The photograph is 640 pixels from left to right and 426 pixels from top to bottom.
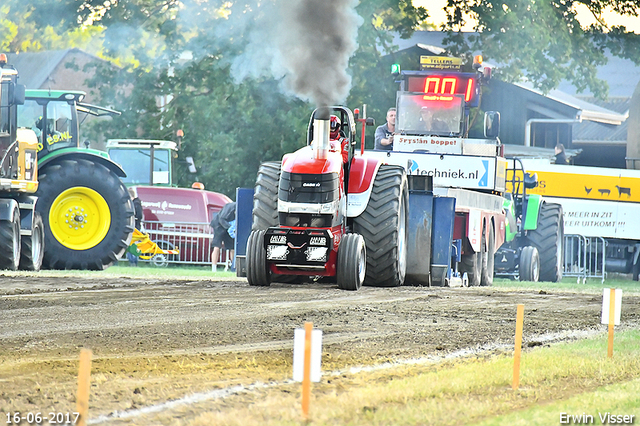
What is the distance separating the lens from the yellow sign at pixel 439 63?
18.9m

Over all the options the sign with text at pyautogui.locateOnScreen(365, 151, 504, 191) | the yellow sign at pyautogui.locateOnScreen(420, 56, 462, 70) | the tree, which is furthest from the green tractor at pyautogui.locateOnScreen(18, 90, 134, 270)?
the tree

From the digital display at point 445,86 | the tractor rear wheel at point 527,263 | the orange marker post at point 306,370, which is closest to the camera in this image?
the orange marker post at point 306,370

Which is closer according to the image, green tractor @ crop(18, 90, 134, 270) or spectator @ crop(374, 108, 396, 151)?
green tractor @ crop(18, 90, 134, 270)

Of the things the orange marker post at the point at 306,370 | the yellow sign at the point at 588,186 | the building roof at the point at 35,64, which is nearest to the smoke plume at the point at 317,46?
the orange marker post at the point at 306,370

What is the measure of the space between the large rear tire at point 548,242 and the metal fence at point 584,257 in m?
1.98

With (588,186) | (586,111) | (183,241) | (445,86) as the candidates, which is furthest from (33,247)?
(586,111)

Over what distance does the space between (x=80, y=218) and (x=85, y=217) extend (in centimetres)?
8

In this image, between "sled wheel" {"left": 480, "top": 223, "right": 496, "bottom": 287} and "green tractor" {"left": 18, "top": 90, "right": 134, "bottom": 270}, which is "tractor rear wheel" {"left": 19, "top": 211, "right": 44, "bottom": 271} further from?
"sled wheel" {"left": 480, "top": 223, "right": 496, "bottom": 287}

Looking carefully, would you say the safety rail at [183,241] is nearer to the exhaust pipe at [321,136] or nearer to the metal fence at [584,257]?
the metal fence at [584,257]

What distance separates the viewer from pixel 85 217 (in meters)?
16.1

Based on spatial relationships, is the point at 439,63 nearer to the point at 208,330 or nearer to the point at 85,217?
the point at 85,217

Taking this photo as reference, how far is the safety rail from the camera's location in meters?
23.5

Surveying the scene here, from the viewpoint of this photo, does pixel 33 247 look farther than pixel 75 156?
No

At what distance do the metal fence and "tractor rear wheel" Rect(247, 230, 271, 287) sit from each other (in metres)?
12.5
